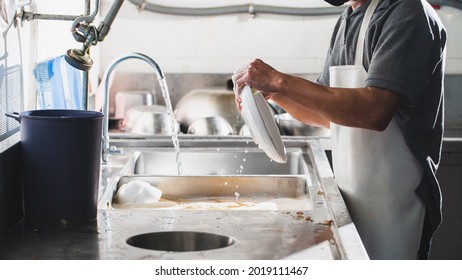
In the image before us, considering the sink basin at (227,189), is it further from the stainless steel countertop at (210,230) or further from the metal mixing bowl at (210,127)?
the metal mixing bowl at (210,127)

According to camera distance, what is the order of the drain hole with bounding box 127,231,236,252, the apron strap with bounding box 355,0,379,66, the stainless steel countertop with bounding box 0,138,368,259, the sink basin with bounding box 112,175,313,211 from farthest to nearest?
the sink basin with bounding box 112,175,313,211, the apron strap with bounding box 355,0,379,66, the drain hole with bounding box 127,231,236,252, the stainless steel countertop with bounding box 0,138,368,259

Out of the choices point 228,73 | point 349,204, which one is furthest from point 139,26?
point 349,204

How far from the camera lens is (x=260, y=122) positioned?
5.82ft

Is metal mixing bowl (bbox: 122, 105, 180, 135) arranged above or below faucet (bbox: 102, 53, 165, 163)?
below

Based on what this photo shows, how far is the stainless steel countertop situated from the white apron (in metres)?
0.32

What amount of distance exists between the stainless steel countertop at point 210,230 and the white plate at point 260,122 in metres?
0.19

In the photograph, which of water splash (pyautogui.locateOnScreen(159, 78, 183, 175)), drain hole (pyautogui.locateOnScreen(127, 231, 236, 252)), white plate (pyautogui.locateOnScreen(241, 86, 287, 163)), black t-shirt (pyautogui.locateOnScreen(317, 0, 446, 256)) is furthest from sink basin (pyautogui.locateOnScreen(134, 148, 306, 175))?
drain hole (pyautogui.locateOnScreen(127, 231, 236, 252))

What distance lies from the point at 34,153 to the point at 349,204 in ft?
3.47

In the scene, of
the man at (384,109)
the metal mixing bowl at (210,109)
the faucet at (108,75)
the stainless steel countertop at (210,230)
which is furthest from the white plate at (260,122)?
the metal mixing bowl at (210,109)

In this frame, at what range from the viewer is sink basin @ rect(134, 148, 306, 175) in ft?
8.46

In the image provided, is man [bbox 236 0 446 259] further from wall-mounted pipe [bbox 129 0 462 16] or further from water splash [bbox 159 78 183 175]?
wall-mounted pipe [bbox 129 0 462 16]

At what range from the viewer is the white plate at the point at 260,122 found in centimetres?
177

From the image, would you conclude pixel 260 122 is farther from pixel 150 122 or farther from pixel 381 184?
pixel 150 122

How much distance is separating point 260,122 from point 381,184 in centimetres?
52
